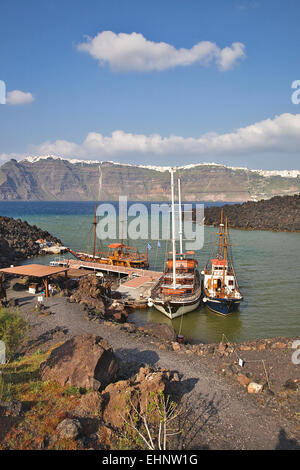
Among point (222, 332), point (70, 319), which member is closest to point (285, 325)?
point (222, 332)

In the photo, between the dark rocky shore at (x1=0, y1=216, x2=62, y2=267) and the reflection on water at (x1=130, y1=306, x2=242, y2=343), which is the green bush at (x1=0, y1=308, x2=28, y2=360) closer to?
the reflection on water at (x1=130, y1=306, x2=242, y2=343)

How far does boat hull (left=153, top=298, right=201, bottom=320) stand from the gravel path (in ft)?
22.2

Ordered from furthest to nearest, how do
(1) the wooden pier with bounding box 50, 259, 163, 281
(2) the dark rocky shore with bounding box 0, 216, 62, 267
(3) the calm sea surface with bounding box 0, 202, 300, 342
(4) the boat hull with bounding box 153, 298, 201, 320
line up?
(2) the dark rocky shore with bounding box 0, 216, 62, 267 < (1) the wooden pier with bounding box 50, 259, 163, 281 < (4) the boat hull with bounding box 153, 298, 201, 320 < (3) the calm sea surface with bounding box 0, 202, 300, 342

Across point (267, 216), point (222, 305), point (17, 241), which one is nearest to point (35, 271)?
point (222, 305)

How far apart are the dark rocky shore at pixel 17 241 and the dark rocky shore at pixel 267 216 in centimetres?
7048

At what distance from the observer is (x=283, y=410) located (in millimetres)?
13195

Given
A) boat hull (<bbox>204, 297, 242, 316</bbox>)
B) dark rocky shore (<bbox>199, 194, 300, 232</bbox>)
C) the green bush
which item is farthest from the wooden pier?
dark rocky shore (<bbox>199, 194, 300, 232</bbox>)

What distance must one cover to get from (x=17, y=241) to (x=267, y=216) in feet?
282

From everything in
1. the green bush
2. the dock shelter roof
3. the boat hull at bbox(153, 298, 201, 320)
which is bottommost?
the boat hull at bbox(153, 298, 201, 320)

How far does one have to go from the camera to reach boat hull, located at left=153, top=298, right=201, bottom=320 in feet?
90.5

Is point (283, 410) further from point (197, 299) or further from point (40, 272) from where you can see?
point (40, 272)

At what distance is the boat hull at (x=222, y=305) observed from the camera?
28.3 metres

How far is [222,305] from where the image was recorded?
2855cm

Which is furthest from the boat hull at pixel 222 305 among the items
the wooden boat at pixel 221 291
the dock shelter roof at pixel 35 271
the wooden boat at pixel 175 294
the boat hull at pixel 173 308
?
the dock shelter roof at pixel 35 271
